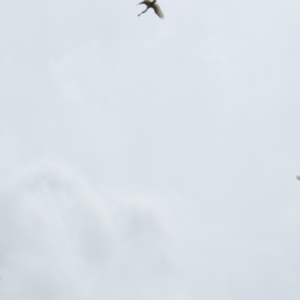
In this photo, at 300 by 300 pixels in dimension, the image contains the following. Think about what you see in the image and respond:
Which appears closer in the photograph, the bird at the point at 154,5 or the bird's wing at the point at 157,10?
the bird's wing at the point at 157,10

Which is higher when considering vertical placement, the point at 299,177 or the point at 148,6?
the point at 148,6

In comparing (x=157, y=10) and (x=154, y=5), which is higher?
(x=154, y=5)

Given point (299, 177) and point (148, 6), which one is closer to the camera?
point (148, 6)

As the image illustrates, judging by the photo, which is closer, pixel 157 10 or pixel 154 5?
pixel 157 10

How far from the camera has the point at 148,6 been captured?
5978 centimetres

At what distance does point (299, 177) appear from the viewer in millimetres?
72188

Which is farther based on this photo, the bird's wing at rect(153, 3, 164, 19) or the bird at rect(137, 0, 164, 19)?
the bird at rect(137, 0, 164, 19)

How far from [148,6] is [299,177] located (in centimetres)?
4314
